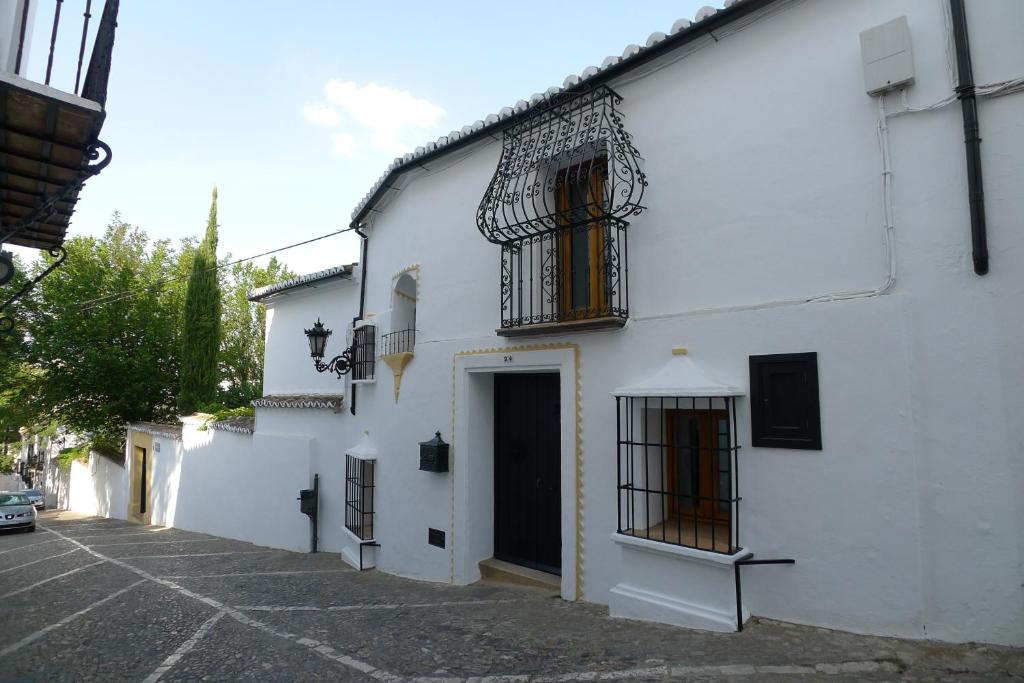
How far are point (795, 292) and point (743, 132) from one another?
1.42 metres

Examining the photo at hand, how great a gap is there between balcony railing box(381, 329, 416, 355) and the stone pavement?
9.72 feet

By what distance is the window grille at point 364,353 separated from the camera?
28.0 feet

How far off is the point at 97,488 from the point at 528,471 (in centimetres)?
1941

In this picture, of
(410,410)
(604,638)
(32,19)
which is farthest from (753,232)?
(32,19)

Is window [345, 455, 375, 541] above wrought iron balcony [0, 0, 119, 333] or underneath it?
underneath

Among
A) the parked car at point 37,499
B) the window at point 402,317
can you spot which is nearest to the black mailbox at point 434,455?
the window at point 402,317

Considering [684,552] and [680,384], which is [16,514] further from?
[680,384]

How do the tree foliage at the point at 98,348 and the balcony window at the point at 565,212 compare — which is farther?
the tree foliage at the point at 98,348

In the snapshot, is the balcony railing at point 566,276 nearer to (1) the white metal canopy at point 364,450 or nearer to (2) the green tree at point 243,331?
(1) the white metal canopy at point 364,450

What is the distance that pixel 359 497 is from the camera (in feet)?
27.6

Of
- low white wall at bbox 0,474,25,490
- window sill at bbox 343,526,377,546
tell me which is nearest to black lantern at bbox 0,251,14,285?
window sill at bbox 343,526,377,546

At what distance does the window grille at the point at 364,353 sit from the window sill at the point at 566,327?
3076mm

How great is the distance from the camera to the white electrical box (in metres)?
3.97

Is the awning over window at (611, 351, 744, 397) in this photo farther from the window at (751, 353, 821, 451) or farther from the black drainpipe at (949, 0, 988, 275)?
the black drainpipe at (949, 0, 988, 275)
